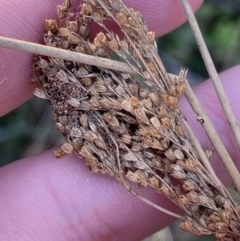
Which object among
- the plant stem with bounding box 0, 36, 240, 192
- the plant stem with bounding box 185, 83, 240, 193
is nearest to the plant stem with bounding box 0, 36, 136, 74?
the plant stem with bounding box 0, 36, 240, 192

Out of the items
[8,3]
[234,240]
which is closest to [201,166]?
[234,240]

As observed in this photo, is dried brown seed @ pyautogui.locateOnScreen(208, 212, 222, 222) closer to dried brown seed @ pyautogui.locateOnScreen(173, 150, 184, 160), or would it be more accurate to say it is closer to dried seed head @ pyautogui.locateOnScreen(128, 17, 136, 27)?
dried brown seed @ pyautogui.locateOnScreen(173, 150, 184, 160)

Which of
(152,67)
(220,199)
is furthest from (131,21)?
(220,199)

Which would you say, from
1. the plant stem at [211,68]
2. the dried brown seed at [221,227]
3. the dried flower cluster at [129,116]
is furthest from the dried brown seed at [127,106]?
the dried brown seed at [221,227]

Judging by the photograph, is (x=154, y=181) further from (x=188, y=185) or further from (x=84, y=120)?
(x=84, y=120)

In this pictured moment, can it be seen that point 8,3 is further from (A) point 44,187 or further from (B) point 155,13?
(A) point 44,187

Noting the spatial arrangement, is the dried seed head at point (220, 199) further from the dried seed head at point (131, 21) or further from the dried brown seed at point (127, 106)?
the dried seed head at point (131, 21)
